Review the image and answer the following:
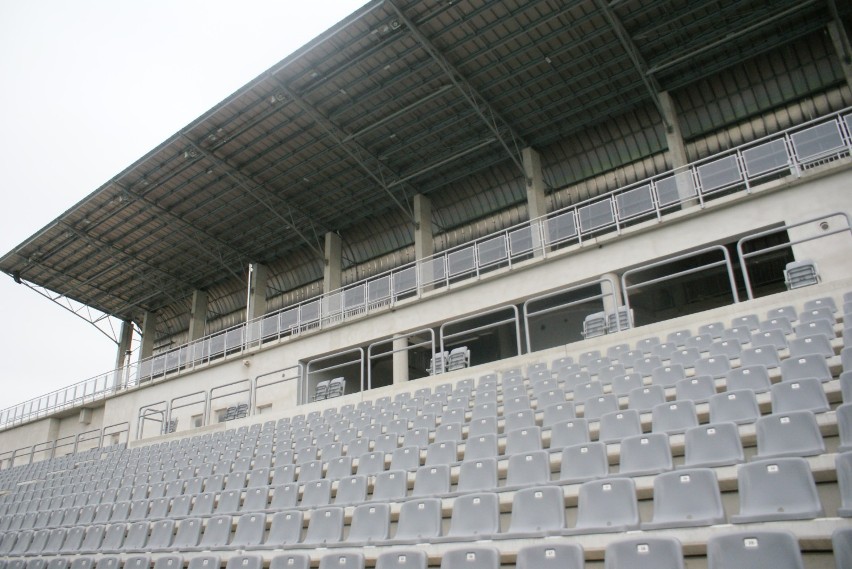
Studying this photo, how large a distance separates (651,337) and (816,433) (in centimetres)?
586

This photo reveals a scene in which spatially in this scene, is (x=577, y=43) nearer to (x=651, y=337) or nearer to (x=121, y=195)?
(x=651, y=337)

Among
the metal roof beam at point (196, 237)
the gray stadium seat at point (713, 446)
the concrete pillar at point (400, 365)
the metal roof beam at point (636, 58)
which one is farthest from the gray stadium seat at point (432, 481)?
the metal roof beam at point (196, 237)

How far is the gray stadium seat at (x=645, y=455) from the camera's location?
5717 millimetres

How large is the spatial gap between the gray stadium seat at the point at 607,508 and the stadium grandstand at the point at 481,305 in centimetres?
2

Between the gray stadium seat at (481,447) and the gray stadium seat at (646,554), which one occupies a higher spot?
the gray stadium seat at (481,447)

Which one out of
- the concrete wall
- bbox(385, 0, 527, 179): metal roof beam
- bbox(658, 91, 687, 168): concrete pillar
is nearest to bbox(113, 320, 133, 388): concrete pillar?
the concrete wall

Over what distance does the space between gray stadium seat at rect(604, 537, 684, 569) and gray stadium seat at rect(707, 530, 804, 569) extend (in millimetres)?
221

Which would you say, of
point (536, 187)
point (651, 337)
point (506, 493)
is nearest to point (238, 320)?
point (536, 187)

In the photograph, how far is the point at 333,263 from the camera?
2967 centimetres

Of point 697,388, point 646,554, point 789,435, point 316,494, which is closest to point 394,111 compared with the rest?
point 316,494

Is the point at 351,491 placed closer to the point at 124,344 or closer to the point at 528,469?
the point at 528,469

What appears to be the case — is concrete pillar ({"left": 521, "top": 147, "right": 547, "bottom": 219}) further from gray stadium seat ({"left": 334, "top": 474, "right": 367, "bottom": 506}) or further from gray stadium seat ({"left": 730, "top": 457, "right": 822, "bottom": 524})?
gray stadium seat ({"left": 730, "top": 457, "right": 822, "bottom": 524})

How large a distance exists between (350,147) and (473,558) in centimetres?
2104

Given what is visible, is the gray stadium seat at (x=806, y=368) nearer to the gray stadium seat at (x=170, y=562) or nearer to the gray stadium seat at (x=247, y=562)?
the gray stadium seat at (x=247, y=562)
